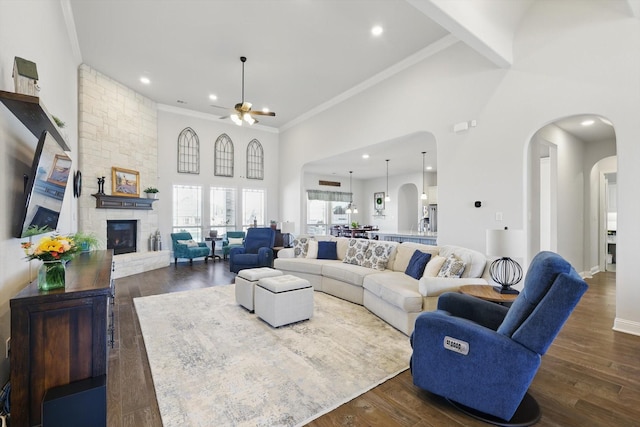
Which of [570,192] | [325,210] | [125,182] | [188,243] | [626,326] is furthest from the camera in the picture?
[325,210]

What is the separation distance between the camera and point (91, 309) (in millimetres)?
1772

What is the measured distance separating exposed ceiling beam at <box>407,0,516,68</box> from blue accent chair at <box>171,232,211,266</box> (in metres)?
6.67

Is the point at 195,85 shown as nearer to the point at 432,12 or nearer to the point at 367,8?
the point at 367,8

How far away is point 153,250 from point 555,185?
853 centimetres

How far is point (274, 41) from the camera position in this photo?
4785 mm

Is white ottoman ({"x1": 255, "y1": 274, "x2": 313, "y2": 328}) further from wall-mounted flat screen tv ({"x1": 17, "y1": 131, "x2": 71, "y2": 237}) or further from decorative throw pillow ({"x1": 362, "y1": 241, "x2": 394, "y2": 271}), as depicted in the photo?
wall-mounted flat screen tv ({"x1": 17, "y1": 131, "x2": 71, "y2": 237})

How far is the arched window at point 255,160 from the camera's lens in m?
9.02

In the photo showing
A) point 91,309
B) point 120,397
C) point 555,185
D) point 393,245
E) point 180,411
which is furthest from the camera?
point 555,185

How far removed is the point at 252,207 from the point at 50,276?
7.43 metres

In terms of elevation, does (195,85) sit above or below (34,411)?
above

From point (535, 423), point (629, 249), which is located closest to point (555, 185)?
point (629, 249)

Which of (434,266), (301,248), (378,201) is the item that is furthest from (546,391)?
(378,201)

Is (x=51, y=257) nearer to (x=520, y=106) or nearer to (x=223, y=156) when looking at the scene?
(x=520, y=106)

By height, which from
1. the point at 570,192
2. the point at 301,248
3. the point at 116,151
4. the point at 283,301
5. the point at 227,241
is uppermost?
the point at 116,151
